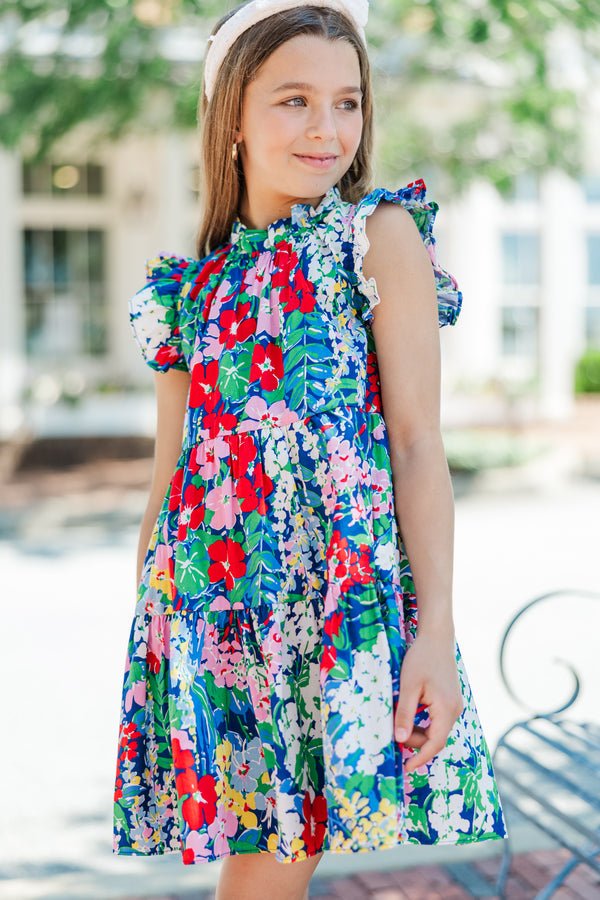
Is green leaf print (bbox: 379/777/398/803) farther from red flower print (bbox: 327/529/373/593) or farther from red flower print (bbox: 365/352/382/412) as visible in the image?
red flower print (bbox: 365/352/382/412)

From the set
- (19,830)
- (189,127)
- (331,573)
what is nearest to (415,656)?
(331,573)

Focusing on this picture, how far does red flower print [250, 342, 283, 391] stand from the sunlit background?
60 cm

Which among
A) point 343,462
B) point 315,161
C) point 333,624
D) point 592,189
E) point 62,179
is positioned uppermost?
point 592,189

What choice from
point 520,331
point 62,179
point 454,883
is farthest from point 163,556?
point 520,331

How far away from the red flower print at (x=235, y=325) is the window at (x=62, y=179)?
40.1ft

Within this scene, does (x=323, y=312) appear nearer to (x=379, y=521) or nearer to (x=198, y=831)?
(x=379, y=521)

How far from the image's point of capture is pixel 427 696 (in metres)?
1.63

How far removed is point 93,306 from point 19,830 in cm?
1081

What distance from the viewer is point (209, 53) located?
1.99 m

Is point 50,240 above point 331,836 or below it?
above

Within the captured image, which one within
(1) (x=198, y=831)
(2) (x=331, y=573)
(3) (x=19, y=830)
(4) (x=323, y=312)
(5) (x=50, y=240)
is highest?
(5) (x=50, y=240)

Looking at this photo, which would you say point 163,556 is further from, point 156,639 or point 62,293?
point 62,293

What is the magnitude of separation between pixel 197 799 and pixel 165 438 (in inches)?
25.7

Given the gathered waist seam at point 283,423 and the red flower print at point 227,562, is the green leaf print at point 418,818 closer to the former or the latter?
the red flower print at point 227,562
